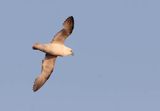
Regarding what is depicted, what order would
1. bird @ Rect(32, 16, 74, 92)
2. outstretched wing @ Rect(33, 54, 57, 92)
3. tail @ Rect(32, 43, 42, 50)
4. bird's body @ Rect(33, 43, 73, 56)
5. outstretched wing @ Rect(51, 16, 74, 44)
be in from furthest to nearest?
1. outstretched wing @ Rect(33, 54, 57, 92)
2. outstretched wing @ Rect(51, 16, 74, 44)
3. bird @ Rect(32, 16, 74, 92)
4. bird's body @ Rect(33, 43, 73, 56)
5. tail @ Rect(32, 43, 42, 50)

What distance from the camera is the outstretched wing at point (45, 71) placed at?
143 feet

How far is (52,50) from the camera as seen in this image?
42.1m

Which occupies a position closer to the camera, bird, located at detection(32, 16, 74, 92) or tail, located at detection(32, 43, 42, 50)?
tail, located at detection(32, 43, 42, 50)

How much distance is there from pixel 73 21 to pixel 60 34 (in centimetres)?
133

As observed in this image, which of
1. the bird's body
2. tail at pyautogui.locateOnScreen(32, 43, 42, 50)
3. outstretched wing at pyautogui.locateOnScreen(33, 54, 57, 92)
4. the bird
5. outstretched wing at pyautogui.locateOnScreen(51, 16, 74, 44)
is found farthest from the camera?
outstretched wing at pyautogui.locateOnScreen(33, 54, 57, 92)

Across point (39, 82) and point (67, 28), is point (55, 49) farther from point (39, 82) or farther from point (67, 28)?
point (39, 82)

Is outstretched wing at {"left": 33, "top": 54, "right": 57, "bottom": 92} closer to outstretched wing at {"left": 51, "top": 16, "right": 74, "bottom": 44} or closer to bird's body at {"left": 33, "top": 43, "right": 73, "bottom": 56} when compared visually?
bird's body at {"left": 33, "top": 43, "right": 73, "bottom": 56}

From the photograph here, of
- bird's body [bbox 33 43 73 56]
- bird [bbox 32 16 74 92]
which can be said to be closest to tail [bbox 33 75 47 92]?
bird [bbox 32 16 74 92]

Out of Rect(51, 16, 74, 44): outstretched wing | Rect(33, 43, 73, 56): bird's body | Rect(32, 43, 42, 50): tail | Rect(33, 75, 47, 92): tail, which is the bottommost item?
Rect(33, 75, 47, 92): tail

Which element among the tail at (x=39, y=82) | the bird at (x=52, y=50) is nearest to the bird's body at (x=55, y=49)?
the bird at (x=52, y=50)

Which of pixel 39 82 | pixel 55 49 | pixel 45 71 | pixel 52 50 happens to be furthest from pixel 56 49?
pixel 39 82

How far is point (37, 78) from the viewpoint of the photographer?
43969mm

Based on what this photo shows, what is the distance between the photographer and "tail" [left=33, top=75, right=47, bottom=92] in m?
43.5

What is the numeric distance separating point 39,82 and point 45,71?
1.00 m
